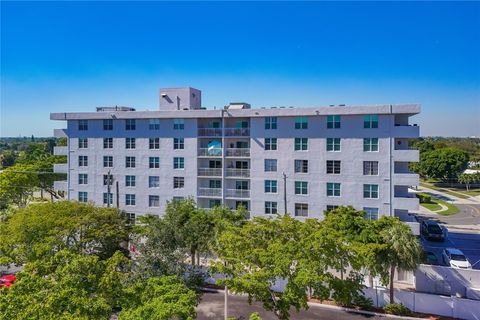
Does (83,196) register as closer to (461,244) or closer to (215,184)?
(215,184)

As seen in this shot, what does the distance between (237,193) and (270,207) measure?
3.73 m

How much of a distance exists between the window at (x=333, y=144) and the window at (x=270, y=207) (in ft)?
24.9

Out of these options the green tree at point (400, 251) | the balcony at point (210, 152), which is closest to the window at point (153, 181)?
the balcony at point (210, 152)

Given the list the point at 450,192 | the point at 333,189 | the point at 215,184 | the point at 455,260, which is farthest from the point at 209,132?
the point at 450,192

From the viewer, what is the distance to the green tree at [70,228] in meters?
26.1

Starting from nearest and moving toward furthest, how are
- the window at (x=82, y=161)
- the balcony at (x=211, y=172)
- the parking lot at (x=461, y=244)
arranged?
the parking lot at (x=461, y=244), the balcony at (x=211, y=172), the window at (x=82, y=161)

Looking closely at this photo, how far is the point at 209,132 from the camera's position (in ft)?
133

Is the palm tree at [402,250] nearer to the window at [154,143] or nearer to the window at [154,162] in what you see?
the window at [154,162]

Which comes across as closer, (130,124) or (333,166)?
(333,166)

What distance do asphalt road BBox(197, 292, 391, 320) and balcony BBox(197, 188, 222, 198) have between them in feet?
45.4

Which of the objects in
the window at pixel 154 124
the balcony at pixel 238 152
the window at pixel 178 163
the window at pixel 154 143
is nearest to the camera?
the balcony at pixel 238 152

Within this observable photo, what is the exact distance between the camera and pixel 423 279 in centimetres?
2848

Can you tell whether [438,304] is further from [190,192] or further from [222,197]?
[190,192]

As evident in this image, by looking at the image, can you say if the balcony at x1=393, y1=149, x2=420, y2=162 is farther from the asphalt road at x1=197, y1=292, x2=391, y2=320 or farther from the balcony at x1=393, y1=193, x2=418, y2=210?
the asphalt road at x1=197, y1=292, x2=391, y2=320
